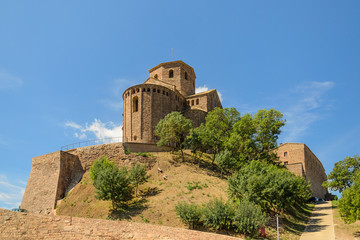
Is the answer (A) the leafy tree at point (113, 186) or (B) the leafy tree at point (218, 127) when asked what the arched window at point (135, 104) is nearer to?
(B) the leafy tree at point (218, 127)

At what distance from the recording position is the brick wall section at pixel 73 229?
15.2 meters

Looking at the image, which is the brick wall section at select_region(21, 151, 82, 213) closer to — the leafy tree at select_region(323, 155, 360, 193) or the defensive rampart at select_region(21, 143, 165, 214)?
the defensive rampart at select_region(21, 143, 165, 214)

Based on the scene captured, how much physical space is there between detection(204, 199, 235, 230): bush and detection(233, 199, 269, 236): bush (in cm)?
47

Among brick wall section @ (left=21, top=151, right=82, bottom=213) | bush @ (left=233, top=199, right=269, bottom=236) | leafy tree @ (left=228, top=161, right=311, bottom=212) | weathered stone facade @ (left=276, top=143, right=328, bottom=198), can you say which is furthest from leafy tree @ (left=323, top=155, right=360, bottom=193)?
brick wall section @ (left=21, top=151, right=82, bottom=213)

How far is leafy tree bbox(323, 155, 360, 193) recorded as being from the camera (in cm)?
3766

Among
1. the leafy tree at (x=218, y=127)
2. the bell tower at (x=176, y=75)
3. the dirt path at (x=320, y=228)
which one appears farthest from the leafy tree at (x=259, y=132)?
the bell tower at (x=176, y=75)

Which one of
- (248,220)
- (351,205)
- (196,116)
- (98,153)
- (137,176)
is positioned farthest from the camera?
(196,116)

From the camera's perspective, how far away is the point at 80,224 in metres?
17.6

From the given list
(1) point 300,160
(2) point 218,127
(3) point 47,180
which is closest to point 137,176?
(3) point 47,180

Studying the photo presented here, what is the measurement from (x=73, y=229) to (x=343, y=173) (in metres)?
33.7

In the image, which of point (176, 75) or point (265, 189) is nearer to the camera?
point (265, 189)

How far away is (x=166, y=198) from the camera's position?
2727 centimetres

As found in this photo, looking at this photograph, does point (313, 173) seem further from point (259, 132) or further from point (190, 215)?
point (190, 215)

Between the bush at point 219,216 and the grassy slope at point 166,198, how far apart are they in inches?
88.1
